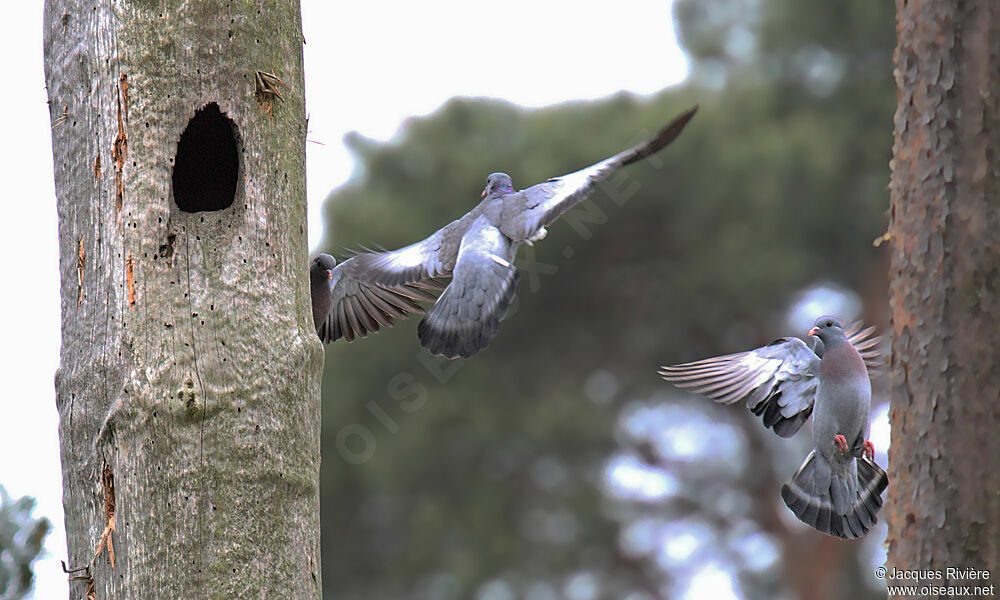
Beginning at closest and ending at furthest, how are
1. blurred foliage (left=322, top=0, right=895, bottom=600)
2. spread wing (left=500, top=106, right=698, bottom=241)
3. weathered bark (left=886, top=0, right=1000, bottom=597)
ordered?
weathered bark (left=886, top=0, right=1000, bottom=597) < spread wing (left=500, top=106, right=698, bottom=241) < blurred foliage (left=322, top=0, right=895, bottom=600)

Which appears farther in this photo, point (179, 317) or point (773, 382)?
point (773, 382)

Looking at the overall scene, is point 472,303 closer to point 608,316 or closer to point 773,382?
point 773,382

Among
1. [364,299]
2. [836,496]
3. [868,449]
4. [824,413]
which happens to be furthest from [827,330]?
[364,299]

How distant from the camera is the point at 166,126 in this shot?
3.04m

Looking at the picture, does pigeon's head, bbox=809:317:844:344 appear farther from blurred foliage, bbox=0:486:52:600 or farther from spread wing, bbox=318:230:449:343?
blurred foliage, bbox=0:486:52:600

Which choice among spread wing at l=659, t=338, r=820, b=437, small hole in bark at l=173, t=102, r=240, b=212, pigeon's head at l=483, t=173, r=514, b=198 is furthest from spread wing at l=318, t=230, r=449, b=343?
spread wing at l=659, t=338, r=820, b=437

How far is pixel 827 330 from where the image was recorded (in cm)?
412

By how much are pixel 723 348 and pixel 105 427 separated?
8.96 m

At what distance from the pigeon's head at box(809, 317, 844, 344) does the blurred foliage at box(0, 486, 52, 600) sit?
2727 mm

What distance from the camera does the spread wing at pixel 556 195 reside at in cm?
334

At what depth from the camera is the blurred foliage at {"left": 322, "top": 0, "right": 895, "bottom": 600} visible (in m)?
10.9

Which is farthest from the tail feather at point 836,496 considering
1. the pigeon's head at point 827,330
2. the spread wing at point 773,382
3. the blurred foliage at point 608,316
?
the blurred foliage at point 608,316

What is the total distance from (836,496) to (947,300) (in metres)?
1.31

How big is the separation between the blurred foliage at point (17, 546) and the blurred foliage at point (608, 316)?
6.84 m
